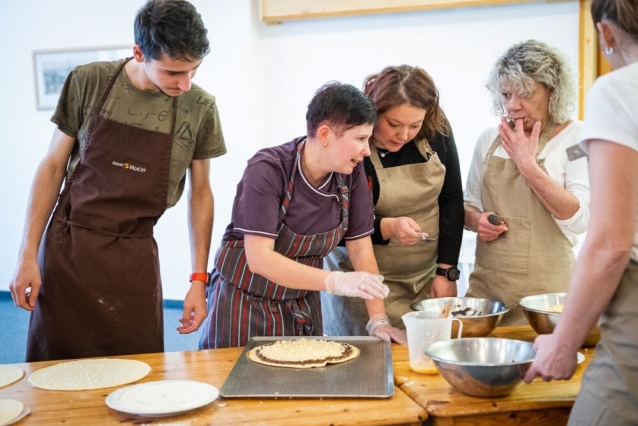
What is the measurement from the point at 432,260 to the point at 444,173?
0.32 meters

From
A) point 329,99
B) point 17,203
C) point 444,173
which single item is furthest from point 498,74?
point 17,203

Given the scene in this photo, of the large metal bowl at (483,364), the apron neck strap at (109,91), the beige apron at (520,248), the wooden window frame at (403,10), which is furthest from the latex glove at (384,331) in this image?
the wooden window frame at (403,10)

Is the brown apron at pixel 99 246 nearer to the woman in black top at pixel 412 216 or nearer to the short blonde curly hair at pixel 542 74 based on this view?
the woman in black top at pixel 412 216

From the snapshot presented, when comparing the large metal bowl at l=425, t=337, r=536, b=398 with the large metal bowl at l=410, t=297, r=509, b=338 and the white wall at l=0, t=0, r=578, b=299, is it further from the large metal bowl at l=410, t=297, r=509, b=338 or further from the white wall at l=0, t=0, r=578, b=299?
the white wall at l=0, t=0, r=578, b=299

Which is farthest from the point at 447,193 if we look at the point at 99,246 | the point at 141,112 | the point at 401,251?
the point at 99,246

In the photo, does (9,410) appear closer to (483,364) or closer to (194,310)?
(194,310)

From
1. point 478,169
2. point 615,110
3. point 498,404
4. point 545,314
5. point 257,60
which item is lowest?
point 498,404

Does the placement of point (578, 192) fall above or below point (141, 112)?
below

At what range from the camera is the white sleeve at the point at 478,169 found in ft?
8.04

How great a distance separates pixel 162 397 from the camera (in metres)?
1.55

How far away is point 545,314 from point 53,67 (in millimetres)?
5116

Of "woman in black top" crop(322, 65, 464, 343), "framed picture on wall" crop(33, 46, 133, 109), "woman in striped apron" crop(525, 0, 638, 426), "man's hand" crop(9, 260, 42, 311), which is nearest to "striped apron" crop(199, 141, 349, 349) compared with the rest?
"woman in black top" crop(322, 65, 464, 343)

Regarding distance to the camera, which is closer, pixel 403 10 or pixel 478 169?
pixel 478 169

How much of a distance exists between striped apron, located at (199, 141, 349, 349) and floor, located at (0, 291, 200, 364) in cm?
257
